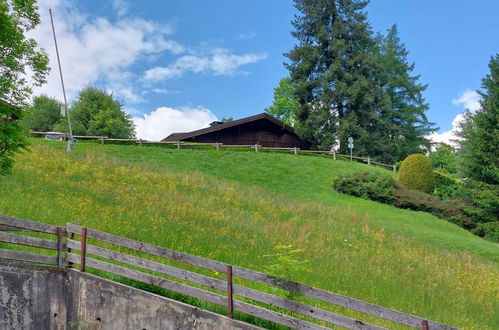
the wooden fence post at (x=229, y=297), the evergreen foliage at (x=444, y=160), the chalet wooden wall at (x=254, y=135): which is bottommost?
the wooden fence post at (x=229, y=297)

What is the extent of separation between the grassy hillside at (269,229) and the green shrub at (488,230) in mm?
1861

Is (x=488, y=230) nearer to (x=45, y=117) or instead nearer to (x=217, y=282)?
(x=217, y=282)

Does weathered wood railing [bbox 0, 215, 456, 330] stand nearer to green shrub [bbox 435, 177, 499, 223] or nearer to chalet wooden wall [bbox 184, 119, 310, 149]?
green shrub [bbox 435, 177, 499, 223]

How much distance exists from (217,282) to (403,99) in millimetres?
56018

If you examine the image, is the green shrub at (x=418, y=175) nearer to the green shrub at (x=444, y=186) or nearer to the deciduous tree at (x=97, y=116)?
the green shrub at (x=444, y=186)

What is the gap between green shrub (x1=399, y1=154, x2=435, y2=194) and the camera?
109 feet

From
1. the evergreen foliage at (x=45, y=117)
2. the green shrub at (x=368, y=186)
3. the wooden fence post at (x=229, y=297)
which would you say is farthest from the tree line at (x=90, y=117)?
the wooden fence post at (x=229, y=297)

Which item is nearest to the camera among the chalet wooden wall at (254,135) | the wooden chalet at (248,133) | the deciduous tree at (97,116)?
the wooden chalet at (248,133)

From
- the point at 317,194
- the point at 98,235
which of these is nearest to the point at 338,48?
the point at 317,194

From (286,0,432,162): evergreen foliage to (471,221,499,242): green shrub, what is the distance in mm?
20810

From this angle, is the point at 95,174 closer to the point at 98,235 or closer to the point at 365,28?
the point at 98,235

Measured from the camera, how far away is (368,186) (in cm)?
2992

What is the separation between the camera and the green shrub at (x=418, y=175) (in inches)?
1309

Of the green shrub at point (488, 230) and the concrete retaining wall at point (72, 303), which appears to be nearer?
the concrete retaining wall at point (72, 303)
